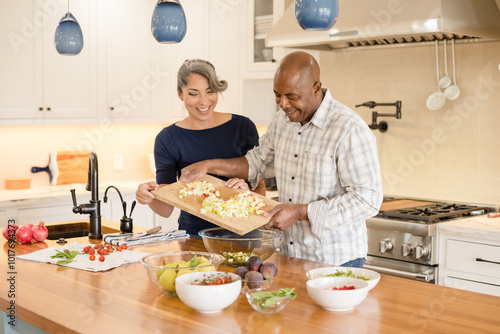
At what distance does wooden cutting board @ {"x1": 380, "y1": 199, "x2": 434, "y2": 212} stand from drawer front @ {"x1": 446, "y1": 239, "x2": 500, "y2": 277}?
0.49 metres

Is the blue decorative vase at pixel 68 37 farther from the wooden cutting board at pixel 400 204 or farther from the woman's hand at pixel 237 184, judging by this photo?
the wooden cutting board at pixel 400 204

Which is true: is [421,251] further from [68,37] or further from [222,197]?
[68,37]

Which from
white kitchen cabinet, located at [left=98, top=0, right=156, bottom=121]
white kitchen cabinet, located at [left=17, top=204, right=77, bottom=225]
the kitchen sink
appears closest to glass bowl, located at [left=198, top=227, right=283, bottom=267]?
the kitchen sink

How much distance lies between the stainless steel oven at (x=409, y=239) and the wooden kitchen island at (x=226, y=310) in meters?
1.30

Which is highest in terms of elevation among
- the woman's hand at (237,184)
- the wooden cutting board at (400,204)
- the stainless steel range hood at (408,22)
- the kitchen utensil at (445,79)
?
the stainless steel range hood at (408,22)

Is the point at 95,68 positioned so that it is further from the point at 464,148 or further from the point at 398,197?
the point at 464,148

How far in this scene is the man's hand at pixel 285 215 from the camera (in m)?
2.21

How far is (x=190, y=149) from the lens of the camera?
2.86 meters

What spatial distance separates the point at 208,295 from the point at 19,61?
10.5ft

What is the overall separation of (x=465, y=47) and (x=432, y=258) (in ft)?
4.32

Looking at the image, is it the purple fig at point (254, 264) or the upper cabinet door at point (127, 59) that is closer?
the purple fig at point (254, 264)

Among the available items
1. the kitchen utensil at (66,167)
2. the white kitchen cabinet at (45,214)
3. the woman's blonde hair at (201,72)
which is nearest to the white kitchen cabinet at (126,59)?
the kitchen utensil at (66,167)

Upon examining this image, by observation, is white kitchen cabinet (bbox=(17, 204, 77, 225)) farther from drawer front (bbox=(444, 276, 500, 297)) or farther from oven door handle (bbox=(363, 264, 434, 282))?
drawer front (bbox=(444, 276, 500, 297))

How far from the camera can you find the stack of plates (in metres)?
4.49
